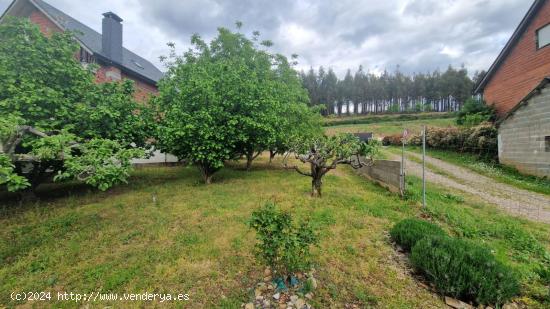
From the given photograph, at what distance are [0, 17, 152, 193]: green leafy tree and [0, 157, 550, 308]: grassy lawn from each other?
122 cm

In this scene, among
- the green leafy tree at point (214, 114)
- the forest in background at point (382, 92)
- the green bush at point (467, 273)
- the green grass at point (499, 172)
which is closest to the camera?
the green bush at point (467, 273)

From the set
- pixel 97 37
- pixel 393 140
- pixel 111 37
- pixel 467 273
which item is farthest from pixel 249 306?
pixel 393 140

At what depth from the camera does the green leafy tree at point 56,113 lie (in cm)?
429

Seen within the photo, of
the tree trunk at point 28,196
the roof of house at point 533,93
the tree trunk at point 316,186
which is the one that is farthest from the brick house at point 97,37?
the roof of house at point 533,93

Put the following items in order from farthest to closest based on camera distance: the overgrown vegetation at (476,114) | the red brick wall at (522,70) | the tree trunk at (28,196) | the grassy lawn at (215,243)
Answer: the overgrown vegetation at (476,114) < the red brick wall at (522,70) < the tree trunk at (28,196) < the grassy lawn at (215,243)

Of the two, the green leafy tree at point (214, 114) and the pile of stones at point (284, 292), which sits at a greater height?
the green leafy tree at point (214, 114)

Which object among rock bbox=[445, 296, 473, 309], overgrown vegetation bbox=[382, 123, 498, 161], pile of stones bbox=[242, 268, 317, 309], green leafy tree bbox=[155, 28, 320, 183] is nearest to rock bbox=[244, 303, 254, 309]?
pile of stones bbox=[242, 268, 317, 309]

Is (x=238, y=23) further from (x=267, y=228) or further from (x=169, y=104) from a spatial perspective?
(x=267, y=228)

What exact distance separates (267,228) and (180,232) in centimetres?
280

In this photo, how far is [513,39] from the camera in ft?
47.2

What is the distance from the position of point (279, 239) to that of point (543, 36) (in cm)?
2008

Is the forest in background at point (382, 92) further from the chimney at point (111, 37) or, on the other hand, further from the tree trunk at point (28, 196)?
the tree trunk at point (28, 196)

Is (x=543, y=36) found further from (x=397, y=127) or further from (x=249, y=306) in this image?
(x=397, y=127)

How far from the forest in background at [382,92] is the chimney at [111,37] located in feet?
140
